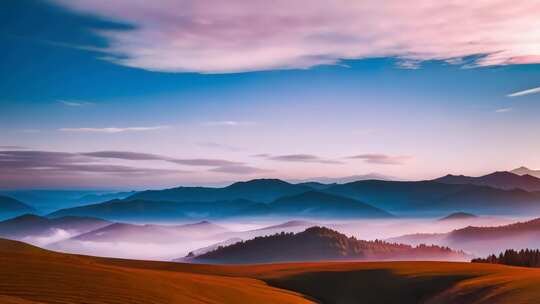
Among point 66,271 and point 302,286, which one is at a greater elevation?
point 66,271

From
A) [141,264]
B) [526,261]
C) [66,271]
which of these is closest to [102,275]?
[66,271]

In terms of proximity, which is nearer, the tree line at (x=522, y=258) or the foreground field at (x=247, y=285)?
the foreground field at (x=247, y=285)

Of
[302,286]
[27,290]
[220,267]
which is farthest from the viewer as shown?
[220,267]

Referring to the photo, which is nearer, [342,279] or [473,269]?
[473,269]

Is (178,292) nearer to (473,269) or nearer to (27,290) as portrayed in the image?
(27,290)

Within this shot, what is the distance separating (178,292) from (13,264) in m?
8.44

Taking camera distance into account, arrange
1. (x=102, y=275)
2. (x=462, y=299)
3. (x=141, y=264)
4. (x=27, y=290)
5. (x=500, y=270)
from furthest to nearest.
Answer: (x=141, y=264) → (x=500, y=270) → (x=462, y=299) → (x=102, y=275) → (x=27, y=290)

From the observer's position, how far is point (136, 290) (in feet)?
87.0

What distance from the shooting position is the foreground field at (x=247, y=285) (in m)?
24.5

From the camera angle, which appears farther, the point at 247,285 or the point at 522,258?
the point at 522,258

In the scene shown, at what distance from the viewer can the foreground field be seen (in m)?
24.5

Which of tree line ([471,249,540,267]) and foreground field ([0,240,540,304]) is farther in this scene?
tree line ([471,249,540,267])

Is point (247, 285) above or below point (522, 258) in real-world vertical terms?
below

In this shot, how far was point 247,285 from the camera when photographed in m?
46.4
